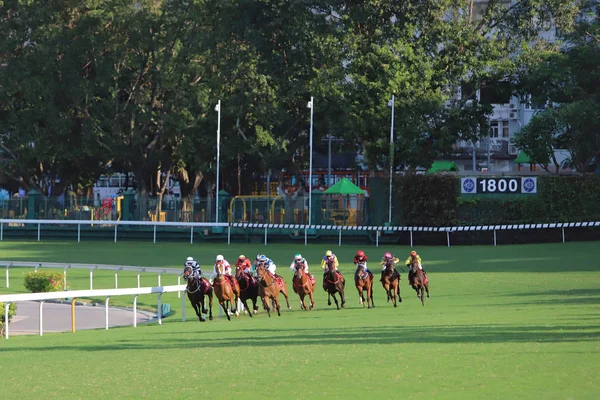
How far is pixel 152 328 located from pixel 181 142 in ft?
126

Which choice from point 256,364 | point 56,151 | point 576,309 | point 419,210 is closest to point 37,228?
point 56,151

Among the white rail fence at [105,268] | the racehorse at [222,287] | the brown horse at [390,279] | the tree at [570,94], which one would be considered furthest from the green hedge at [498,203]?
the racehorse at [222,287]

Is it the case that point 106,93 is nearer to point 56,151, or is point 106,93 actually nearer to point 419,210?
point 56,151

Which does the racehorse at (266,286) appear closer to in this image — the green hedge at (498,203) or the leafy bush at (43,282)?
the leafy bush at (43,282)

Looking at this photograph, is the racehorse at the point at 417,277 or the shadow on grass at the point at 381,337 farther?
the racehorse at the point at 417,277

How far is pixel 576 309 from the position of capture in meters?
19.6

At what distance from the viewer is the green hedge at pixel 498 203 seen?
45656 millimetres

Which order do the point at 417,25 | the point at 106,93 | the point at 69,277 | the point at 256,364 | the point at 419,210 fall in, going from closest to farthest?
1. the point at 256,364
2. the point at 69,277
3. the point at 419,210
4. the point at 417,25
5. the point at 106,93

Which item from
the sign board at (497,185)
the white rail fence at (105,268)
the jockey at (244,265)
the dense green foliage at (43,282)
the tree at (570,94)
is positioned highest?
the tree at (570,94)

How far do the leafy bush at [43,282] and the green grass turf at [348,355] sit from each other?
639 cm

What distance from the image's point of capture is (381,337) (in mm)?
15062

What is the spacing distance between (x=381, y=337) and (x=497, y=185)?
32.2 metres

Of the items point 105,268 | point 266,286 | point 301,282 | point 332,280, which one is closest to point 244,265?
point 266,286

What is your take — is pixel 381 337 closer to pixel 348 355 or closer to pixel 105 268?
pixel 348 355
